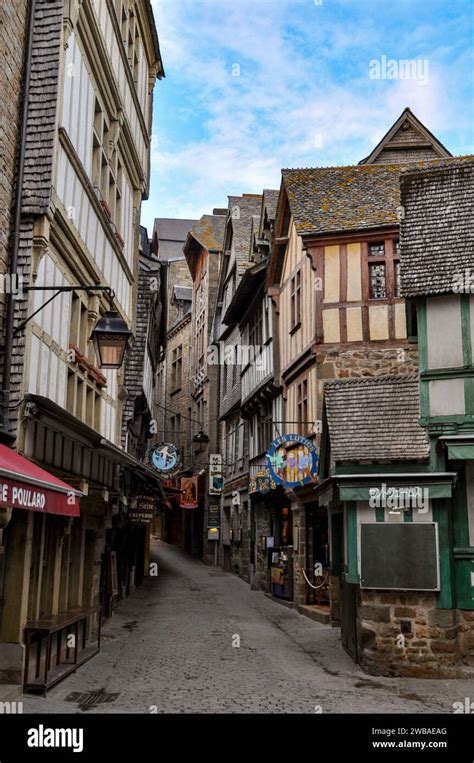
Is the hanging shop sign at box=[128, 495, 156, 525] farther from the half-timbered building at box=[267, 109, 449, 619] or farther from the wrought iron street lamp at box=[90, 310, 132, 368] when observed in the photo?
the wrought iron street lamp at box=[90, 310, 132, 368]

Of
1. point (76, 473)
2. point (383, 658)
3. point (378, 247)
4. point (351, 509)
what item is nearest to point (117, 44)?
point (378, 247)

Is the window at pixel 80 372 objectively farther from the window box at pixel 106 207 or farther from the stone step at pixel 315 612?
the stone step at pixel 315 612

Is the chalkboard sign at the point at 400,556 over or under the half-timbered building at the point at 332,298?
under

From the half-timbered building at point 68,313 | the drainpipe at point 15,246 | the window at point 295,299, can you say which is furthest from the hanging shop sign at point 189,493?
the drainpipe at point 15,246

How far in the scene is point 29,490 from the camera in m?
7.11

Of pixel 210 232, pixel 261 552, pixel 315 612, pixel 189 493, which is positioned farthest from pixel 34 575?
pixel 210 232

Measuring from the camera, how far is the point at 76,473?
1110 centimetres

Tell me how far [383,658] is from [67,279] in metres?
6.63

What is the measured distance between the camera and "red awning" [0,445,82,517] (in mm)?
6570

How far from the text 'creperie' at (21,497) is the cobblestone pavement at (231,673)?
2.18 meters

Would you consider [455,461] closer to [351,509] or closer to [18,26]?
[351,509]

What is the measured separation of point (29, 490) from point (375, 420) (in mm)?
5806

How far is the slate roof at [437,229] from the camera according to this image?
10.7 metres
